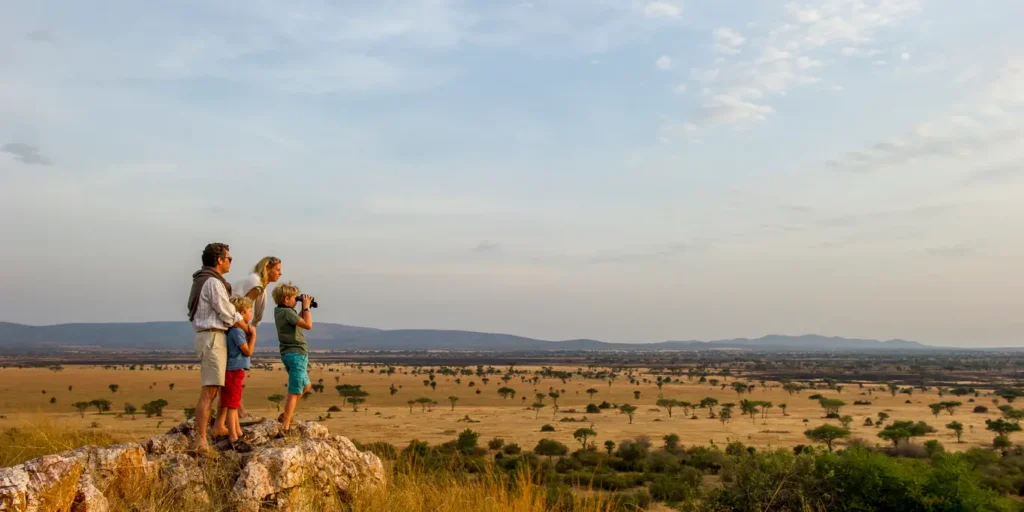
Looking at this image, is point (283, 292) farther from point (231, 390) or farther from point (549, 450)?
point (549, 450)

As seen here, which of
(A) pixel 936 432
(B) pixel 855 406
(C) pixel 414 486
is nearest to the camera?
(C) pixel 414 486

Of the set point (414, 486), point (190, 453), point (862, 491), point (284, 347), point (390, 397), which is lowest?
point (390, 397)

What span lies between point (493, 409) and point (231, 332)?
51.3 metres

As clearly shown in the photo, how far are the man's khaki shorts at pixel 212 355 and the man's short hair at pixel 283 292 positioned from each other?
1.03m

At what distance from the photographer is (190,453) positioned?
21.5 feet

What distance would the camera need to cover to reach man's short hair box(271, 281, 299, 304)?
7.99 metres

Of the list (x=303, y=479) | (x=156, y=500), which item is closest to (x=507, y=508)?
(x=303, y=479)

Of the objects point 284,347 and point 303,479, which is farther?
point 284,347

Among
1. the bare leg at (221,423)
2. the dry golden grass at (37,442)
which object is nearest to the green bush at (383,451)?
the bare leg at (221,423)

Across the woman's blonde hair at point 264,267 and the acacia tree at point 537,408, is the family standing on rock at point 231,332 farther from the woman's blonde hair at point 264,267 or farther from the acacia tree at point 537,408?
the acacia tree at point 537,408

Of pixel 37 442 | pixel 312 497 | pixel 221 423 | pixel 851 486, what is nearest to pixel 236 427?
pixel 221 423

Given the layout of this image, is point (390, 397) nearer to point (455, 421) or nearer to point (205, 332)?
point (455, 421)

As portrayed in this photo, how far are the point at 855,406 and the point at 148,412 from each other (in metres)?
57.6

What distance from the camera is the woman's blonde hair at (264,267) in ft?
25.8
